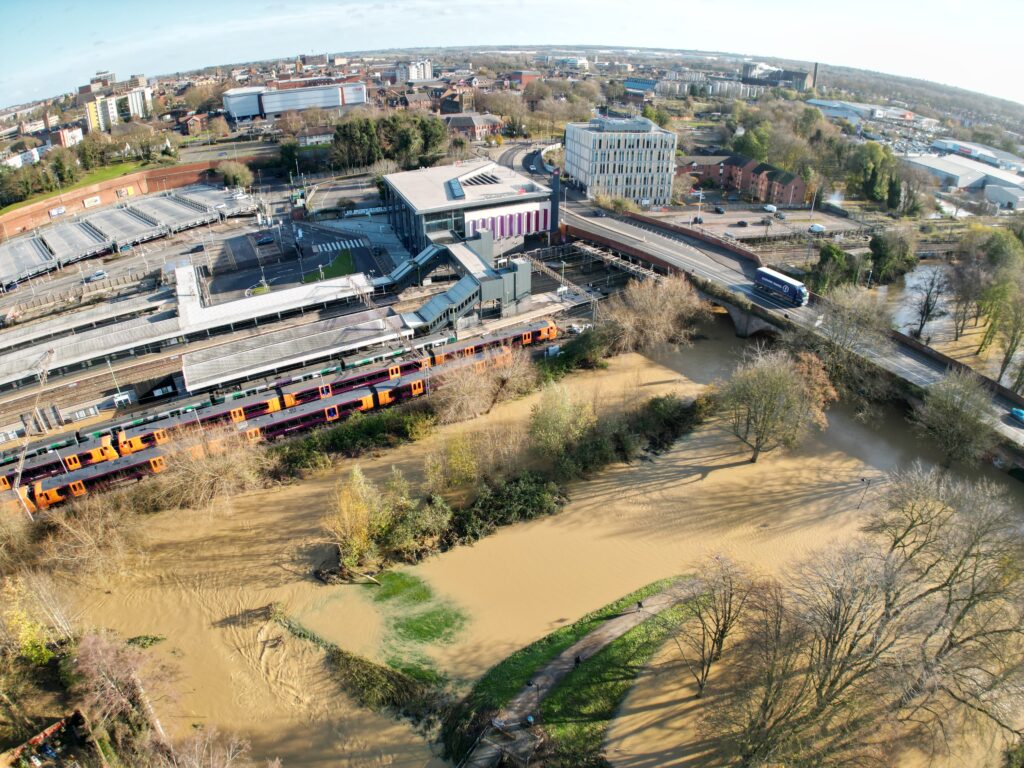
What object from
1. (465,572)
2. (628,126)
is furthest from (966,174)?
(465,572)

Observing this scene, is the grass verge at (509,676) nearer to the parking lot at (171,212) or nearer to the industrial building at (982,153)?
the parking lot at (171,212)

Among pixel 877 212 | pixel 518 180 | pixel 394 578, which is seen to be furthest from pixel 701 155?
pixel 394 578

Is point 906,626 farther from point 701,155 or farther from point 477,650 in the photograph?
point 701,155

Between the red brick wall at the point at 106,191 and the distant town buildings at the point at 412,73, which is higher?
the distant town buildings at the point at 412,73

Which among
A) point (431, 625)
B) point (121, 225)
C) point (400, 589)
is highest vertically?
point (121, 225)

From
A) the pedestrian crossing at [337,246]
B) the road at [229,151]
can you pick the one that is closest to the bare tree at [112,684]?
the pedestrian crossing at [337,246]

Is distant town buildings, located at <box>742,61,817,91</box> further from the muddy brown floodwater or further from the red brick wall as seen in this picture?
the muddy brown floodwater

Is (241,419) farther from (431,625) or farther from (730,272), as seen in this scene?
(730,272)

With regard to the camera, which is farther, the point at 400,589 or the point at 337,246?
the point at 337,246
